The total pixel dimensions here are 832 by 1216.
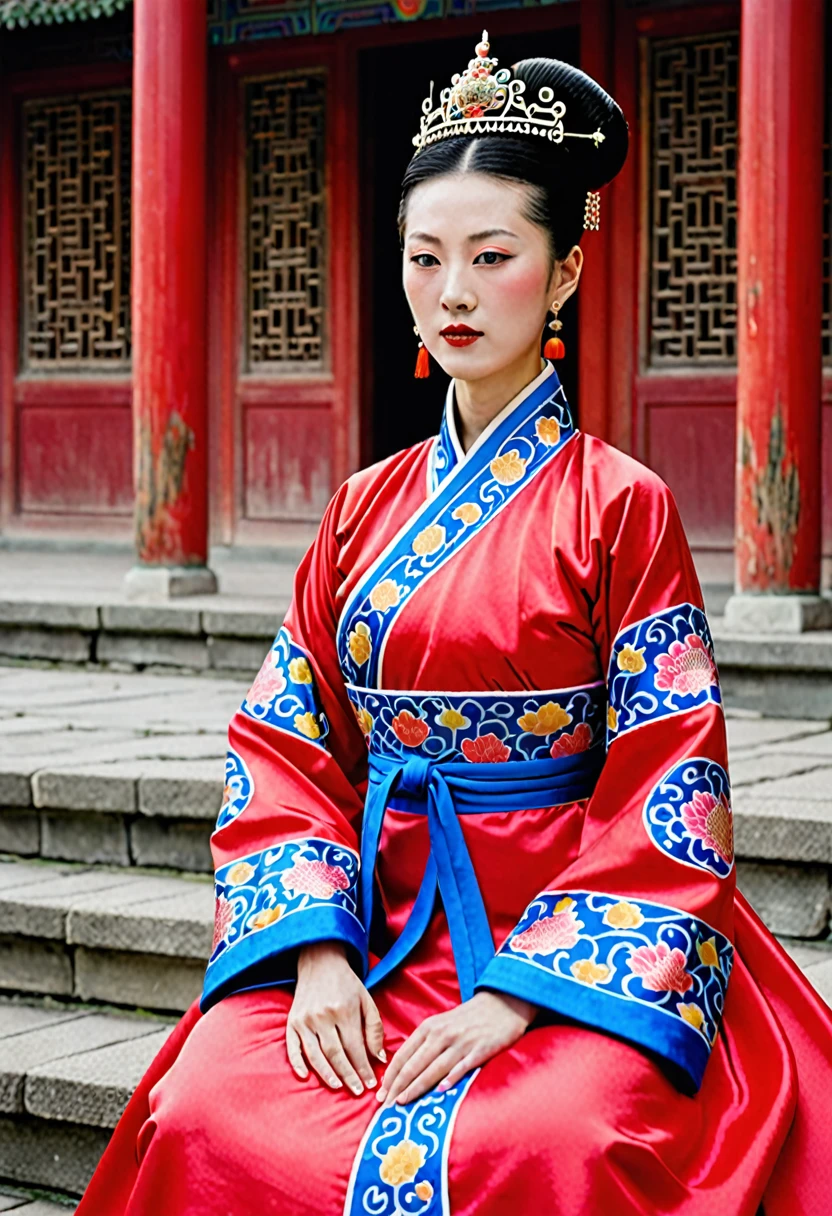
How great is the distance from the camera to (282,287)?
28.3 feet

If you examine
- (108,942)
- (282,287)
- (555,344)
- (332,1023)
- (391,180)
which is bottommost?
(108,942)

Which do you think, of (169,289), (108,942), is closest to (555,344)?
(108,942)

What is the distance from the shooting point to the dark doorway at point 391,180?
8492mm

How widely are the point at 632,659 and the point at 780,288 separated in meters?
3.79

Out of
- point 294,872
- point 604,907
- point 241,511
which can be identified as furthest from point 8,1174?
point 241,511

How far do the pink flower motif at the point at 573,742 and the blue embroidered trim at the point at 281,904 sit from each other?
302 mm

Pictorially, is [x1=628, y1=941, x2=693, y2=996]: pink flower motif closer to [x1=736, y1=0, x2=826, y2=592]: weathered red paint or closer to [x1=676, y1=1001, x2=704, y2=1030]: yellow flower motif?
[x1=676, y1=1001, x2=704, y2=1030]: yellow flower motif

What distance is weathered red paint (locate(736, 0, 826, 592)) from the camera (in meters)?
5.72

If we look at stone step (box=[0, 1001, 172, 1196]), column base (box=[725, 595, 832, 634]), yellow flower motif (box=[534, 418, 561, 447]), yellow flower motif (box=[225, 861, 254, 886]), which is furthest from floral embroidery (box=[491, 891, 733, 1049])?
column base (box=[725, 595, 832, 634])

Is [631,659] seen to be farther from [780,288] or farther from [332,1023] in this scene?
[780,288]

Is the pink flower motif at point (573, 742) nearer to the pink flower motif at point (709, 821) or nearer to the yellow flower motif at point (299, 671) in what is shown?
the pink flower motif at point (709, 821)

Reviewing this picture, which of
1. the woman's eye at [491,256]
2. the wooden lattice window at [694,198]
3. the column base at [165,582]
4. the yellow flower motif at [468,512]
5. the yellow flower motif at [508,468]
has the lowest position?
the column base at [165,582]

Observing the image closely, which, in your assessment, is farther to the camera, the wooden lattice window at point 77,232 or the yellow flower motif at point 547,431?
the wooden lattice window at point 77,232

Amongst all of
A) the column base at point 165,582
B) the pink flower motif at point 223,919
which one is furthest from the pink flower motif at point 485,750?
the column base at point 165,582
